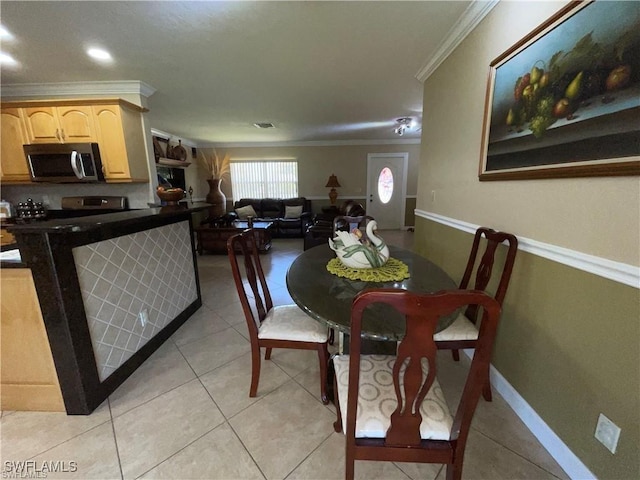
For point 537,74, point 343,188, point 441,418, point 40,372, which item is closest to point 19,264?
point 40,372

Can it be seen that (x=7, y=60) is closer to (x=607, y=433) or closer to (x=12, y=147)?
(x=12, y=147)

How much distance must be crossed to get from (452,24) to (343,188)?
4.91 metres

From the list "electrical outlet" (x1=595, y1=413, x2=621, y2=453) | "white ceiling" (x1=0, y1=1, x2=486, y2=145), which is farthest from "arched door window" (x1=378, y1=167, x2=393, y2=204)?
"electrical outlet" (x1=595, y1=413, x2=621, y2=453)

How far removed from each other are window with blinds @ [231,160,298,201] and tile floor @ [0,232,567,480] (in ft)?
18.0

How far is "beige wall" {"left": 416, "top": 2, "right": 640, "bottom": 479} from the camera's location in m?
0.84

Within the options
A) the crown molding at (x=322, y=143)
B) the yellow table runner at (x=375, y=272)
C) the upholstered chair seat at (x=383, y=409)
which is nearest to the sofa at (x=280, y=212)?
the crown molding at (x=322, y=143)

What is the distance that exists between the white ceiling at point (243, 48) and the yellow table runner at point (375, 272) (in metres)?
1.68

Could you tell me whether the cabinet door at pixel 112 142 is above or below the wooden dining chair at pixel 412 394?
above

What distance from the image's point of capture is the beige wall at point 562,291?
2.77 ft

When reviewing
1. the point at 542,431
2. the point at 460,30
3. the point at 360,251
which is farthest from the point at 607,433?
the point at 460,30

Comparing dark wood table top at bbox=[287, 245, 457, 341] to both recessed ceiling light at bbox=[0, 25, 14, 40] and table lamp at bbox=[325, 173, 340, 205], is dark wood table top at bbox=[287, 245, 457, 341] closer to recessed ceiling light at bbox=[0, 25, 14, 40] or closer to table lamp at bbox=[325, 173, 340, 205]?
recessed ceiling light at bbox=[0, 25, 14, 40]

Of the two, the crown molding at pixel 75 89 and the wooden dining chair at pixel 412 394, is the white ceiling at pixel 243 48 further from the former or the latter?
the wooden dining chair at pixel 412 394

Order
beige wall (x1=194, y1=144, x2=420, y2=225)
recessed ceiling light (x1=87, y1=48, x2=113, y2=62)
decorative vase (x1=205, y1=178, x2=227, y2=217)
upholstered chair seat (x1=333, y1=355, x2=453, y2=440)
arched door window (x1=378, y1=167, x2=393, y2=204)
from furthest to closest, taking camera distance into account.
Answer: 1. arched door window (x1=378, y1=167, x2=393, y2=204)
2. beige wall (x1=194, y1=144, x2=420, y2=225)
3. decorative vase (x1=205, y1=178, x2=227, y2=217)
4. recessed ceiling light (x1=87, y1=48, x2=113, y2=62)
5. upholstered chair seat (x1=333, y1=355, x2=453, y2=440)

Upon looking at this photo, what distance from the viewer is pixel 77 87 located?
2754 mm
